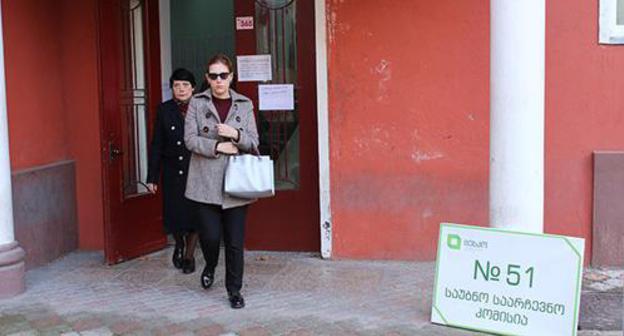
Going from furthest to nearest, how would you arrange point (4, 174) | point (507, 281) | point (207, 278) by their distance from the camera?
point (207, 278) → point (4, 174) → point (507, 281)

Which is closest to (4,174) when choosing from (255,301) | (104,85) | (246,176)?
(104,85)

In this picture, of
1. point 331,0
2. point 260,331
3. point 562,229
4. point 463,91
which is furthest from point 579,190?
point 260,331

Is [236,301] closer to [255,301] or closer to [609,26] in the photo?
[255,301]

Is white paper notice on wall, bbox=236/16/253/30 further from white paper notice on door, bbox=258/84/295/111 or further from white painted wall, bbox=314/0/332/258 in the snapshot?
white painted wall, bbox=314/0/332/258

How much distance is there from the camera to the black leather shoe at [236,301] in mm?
5395

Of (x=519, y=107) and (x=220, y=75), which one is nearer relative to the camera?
(x=519, y=107)

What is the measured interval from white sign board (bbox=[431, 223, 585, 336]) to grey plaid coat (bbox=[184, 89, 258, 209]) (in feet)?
4.85

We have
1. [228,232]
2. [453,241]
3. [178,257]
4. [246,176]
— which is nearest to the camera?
[453,241]

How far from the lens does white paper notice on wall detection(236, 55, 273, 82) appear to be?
6902mm

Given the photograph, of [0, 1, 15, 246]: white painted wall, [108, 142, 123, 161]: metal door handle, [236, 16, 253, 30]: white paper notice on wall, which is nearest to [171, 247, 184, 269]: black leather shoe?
[108, 142, 123, 161]: metal door handle

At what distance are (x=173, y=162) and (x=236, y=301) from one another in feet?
4.75

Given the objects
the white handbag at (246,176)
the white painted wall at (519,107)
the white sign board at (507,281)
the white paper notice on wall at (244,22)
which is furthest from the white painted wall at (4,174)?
the white painted wall at (519,107)

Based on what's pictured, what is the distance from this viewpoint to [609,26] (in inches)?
243

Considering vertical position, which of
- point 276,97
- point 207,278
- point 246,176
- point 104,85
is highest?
point 104,85
